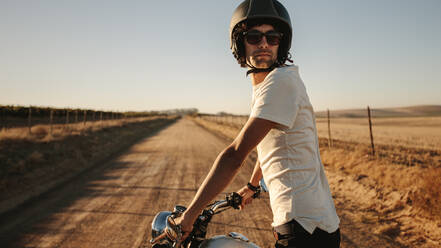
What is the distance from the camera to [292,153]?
3.90 feet

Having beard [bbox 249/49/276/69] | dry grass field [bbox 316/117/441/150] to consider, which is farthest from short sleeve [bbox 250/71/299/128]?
dry grass field [bbox 316/117/441/150]

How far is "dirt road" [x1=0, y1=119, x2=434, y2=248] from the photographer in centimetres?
392

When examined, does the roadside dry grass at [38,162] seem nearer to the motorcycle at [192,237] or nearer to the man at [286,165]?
the motorcycle at [192,237]

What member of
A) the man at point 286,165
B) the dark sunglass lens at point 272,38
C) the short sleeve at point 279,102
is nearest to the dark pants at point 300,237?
the man at point 286,165

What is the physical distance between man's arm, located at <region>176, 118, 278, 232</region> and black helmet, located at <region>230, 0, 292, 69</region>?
0.45 metres

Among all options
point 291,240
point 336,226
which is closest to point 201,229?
point 291,240

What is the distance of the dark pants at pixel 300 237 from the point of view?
3.78 ft

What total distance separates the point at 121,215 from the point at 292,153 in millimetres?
4527

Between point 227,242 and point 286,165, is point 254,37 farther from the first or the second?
point 227,242

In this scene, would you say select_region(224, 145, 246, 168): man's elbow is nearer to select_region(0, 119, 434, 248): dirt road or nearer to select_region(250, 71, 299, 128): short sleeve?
select_region(250, 71, 299, 128): short sleeve

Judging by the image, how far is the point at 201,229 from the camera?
1345 millimetres

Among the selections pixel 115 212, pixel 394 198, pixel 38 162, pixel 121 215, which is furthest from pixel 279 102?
pixel 38 162

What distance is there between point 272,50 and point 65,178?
832 centimetres

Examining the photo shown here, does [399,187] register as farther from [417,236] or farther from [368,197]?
[417,236]
